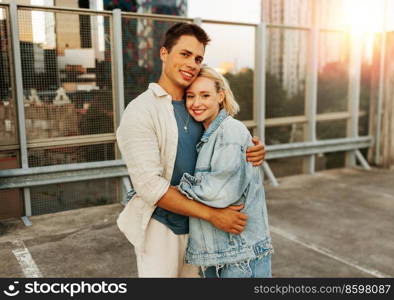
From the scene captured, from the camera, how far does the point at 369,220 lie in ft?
20.0

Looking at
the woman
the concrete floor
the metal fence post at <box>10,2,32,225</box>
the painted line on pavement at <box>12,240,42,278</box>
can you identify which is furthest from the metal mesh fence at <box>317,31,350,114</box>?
the woman

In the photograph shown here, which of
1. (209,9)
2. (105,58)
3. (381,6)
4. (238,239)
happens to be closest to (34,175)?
(105,58)

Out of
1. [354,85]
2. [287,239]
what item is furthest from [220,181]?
[354,85]

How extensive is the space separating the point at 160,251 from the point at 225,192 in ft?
1.77

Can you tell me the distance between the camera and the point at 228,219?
2.27m

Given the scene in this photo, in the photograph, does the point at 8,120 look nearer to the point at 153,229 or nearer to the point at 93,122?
the point at 93,122

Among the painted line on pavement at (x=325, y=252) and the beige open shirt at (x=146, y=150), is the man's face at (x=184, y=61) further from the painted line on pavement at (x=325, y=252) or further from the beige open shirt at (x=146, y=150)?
the painted line on pavement at (x=325, y=252)

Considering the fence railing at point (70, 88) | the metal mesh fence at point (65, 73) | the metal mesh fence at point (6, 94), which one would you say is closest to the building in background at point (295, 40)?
the fence railing at point (70, 88)

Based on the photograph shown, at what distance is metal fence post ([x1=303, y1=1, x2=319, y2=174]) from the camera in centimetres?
882

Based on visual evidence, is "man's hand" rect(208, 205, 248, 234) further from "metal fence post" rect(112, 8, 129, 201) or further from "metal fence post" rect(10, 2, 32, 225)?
"metal fence post" rect(112, 8, 129, 201)

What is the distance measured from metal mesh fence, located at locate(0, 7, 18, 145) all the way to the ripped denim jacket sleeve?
4.58m

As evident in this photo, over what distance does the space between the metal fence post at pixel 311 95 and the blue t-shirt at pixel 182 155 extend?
22.3ft

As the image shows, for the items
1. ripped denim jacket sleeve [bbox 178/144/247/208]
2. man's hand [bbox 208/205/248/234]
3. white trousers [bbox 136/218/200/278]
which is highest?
ripped denim jacket sleeve [bbox 178/144/247/208]

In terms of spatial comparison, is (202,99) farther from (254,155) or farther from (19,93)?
(19,93)
